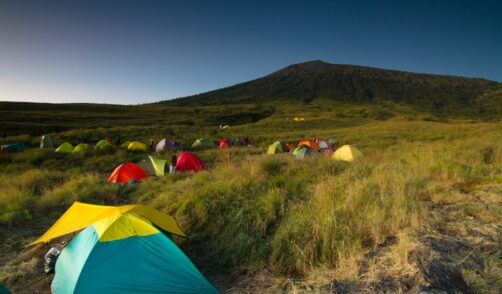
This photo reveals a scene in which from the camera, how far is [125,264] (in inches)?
153

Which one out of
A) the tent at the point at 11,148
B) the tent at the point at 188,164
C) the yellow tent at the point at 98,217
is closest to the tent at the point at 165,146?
the tent at the point at 11,148

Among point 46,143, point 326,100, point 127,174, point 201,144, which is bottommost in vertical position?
point 201,144

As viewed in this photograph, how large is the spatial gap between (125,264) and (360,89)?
13327 centimetres

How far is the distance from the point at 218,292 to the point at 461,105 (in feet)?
385

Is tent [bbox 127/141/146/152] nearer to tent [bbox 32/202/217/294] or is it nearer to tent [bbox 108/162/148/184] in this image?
tent [bbox 108/162/148/184]

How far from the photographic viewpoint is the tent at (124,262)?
12.3ft

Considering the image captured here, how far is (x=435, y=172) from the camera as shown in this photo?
20.9 feet

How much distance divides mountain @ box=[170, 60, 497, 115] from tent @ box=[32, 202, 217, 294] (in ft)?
330

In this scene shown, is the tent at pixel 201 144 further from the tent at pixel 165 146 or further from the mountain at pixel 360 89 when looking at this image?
the mountain at pixel 360 89

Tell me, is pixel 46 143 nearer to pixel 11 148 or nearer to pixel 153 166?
pixel 11 148

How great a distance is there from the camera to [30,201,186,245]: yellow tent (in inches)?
187

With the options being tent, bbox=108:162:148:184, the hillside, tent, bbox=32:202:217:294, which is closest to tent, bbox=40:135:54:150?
tent, bbox=108:162:148:184

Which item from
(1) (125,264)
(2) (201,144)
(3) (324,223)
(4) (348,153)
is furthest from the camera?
(2) (201,144)

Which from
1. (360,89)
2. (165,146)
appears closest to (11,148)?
(165,146)
